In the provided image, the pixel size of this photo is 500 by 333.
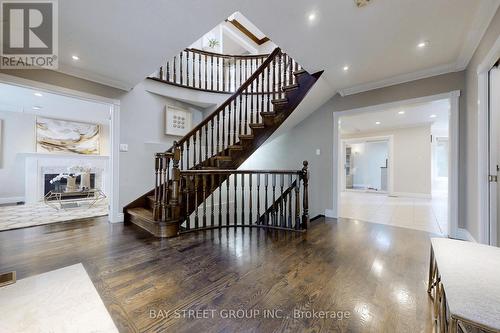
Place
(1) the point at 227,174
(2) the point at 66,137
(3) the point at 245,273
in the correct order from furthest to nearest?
(2) the point at 66,137
(1) the point at 227,174
(3) the point at 245,273

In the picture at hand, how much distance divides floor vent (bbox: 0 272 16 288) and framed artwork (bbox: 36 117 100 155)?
5713 mm

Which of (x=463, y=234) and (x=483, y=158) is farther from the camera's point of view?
(x=463, y=234)

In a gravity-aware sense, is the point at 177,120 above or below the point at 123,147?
above

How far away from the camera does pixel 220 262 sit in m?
1.94

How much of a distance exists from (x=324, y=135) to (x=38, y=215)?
18.5 ft

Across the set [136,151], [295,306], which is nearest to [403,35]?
[295,306]

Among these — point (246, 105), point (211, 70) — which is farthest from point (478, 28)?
point (211, 70)

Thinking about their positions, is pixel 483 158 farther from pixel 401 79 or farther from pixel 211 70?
pixel 211 70

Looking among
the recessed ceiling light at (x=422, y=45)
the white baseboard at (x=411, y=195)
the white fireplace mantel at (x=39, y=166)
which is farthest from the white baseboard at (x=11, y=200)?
the white baseboard at (x=411, y=195)

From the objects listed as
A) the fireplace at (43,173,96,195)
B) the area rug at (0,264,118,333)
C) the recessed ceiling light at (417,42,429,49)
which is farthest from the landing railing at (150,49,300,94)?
the fireplace at (43,173,96,195)

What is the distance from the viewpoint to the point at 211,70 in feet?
15.0

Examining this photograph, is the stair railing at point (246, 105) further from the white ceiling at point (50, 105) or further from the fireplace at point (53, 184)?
the fireplace at point (53, 184)

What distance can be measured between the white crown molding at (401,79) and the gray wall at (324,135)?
0.19 ft

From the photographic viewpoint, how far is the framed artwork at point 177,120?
164 inches
